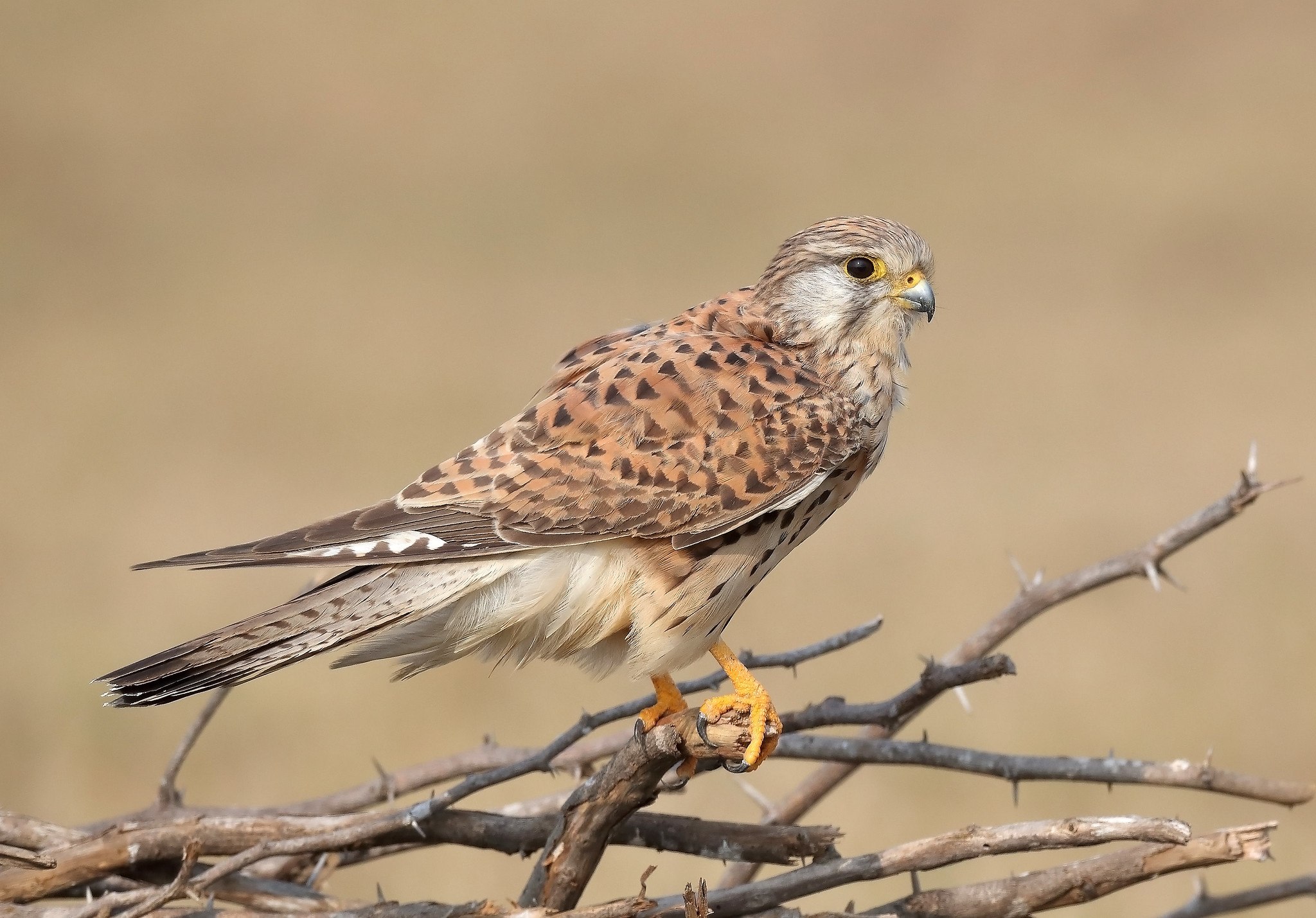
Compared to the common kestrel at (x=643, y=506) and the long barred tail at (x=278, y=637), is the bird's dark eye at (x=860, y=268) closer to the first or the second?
the common kestrel at (x=643, y=506)

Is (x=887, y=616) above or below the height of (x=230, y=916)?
above

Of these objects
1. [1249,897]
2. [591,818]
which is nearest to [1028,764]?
[1249,897]

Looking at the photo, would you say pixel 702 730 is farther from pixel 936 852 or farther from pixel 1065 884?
pixel 1065 884

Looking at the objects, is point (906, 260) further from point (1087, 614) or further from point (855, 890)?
point (1087, 614)

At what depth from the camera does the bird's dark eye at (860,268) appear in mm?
3529

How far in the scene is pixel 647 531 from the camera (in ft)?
10.3

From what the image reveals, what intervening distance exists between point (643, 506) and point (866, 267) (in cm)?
87

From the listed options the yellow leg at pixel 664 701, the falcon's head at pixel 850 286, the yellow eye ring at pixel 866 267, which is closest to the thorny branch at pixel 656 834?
the yellow leg at pixel 664 701

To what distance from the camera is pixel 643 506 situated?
124 inches

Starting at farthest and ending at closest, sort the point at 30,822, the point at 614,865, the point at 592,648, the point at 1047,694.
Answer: the point at 1047,694 < the point at 614,865 < the point at 592,648 < the point at 30,822

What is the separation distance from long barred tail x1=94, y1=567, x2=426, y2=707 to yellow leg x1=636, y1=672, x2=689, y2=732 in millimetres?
709

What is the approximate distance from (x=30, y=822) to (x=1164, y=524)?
6633 mm

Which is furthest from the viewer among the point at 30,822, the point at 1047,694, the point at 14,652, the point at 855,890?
the point at 14,652

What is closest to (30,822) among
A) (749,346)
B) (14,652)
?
(749,346)
